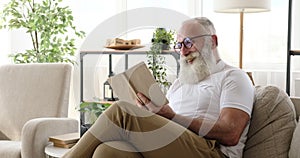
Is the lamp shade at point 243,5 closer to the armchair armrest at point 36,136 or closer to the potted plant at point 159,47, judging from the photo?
the potted plant at point 159,47

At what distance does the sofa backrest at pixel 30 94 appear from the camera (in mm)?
2885

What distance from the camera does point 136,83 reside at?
187 cm

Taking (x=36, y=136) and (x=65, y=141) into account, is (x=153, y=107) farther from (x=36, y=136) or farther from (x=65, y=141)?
(x=36, y=136)

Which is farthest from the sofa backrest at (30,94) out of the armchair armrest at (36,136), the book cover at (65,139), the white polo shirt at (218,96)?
the white polo shirt at (218,96)

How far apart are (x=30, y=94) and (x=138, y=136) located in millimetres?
1427

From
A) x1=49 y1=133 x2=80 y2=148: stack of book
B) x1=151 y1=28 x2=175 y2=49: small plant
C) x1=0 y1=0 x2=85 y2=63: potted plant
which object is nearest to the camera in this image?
x1=49 y1=133 x2=80 y2=148: stack of book

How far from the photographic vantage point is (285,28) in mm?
3334

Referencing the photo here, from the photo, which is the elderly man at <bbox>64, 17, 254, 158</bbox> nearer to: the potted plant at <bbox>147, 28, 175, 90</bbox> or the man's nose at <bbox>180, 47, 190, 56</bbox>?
the man's nose at <bbox>180, 47, 190, 56</bbox>

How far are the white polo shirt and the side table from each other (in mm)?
621

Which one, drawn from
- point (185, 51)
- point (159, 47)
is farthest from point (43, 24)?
point (185, 51)

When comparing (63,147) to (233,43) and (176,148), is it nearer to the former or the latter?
(176,148)

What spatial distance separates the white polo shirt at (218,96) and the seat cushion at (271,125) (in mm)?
45

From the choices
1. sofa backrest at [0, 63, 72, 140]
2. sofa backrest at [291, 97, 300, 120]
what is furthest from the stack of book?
sofa backrest at [291, 97, 300, 120]

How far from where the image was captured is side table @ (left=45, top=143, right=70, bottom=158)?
2180mm
